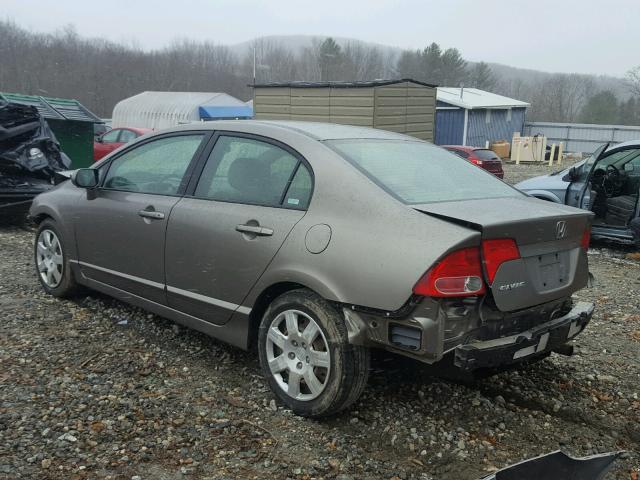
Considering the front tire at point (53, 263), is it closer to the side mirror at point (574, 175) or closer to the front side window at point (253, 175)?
the front side window at point (253, 175)

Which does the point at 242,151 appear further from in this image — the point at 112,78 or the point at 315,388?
the point at 112,78


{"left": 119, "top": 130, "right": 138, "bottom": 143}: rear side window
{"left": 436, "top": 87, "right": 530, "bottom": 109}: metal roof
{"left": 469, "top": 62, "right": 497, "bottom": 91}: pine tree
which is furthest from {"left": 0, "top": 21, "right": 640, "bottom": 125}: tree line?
{"left": 119, "top": 130, "right": 138, "bottom": 143}: rear side window

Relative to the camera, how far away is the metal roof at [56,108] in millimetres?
11830

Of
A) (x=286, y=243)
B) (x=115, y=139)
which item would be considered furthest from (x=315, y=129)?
(x=115, y=139)

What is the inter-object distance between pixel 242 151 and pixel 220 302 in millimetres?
944

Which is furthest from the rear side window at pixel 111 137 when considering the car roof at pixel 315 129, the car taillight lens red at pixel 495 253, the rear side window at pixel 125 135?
the car taillight lens red at pixel 495 253

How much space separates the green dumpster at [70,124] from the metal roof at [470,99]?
21813 mm

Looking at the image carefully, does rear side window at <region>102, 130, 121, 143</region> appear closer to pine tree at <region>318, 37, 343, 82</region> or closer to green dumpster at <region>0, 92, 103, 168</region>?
green dumpster at <region>0, 92, 103, 168</region>

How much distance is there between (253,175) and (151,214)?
855 mm

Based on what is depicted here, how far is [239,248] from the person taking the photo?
132 inches

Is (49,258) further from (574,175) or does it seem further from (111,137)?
(111,137)

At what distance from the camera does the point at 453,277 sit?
2635mm

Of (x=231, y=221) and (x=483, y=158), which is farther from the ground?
(x=231, y=221)

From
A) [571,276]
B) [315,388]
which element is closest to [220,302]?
[315,388]
